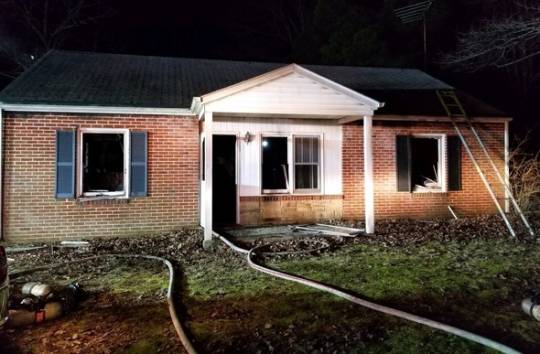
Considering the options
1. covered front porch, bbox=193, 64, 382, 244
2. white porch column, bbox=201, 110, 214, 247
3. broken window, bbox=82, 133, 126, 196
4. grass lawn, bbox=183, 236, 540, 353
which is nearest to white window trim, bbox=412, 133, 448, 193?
covered front porch, bbox=193, 64, 382, 244

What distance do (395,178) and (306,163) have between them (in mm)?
2629

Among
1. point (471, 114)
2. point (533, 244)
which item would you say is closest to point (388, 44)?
point (471, 114)

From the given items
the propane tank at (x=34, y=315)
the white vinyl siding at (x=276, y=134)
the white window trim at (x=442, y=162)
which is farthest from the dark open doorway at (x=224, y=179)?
the propane tank at (x=34, y=315)

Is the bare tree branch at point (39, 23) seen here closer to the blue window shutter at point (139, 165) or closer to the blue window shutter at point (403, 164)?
the blue window shutter at point (139, 165)

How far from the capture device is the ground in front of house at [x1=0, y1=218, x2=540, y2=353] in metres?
3.89

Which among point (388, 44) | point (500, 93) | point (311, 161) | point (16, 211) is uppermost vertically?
point (388, 44)

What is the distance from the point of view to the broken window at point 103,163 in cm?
930

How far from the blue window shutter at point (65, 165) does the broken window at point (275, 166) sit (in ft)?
15.0

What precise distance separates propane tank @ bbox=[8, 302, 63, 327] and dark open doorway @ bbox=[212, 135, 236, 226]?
6.43 m

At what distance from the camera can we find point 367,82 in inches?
523

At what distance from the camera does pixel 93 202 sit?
9047 millimetres

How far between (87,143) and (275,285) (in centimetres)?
627

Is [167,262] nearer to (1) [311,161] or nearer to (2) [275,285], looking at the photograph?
(2) [275,285]

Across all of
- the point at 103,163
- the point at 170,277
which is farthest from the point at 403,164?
the point at 103,163
